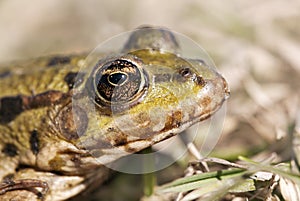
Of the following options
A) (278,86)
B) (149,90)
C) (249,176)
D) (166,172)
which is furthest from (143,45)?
(278,86)

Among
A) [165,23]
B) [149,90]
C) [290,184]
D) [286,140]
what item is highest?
[165,23]

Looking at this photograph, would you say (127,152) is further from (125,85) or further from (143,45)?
(143,45)

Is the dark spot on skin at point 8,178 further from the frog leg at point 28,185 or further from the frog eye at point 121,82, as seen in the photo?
the frog eye at point 121,82

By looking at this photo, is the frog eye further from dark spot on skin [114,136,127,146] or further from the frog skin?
dark spot on skin [114,136,127,146]

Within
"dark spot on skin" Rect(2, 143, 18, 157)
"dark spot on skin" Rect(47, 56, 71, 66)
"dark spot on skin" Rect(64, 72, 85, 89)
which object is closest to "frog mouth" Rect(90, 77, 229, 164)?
"dark spot on skin" Rect(64, 72, 85, 89)

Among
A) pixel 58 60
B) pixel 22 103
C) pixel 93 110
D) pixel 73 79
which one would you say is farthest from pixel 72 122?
pixel 58 60

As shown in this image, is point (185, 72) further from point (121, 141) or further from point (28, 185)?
point (28, 185)
